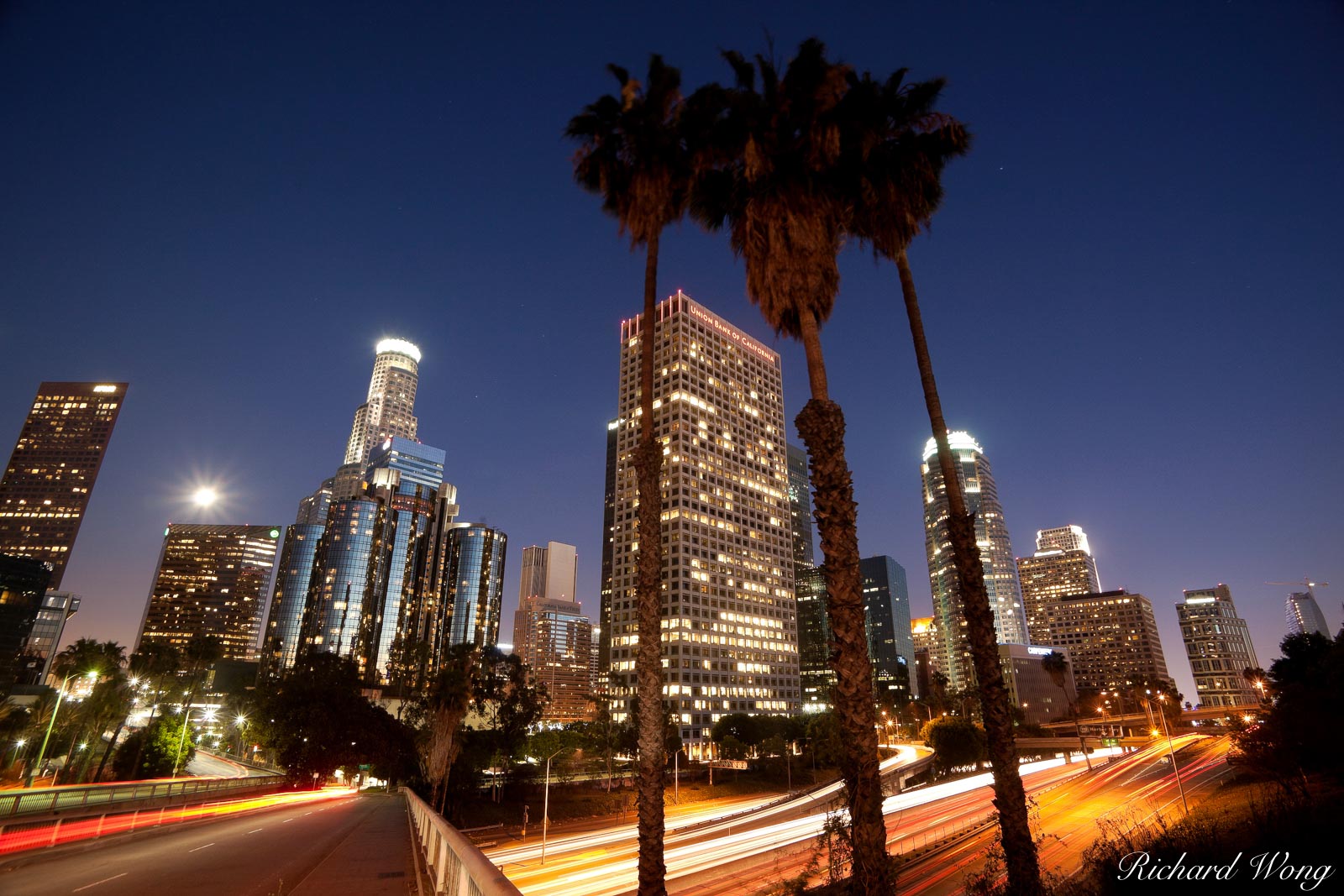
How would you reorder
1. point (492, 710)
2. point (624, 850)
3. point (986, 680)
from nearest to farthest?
1. point (986, 680)
2. point (624, 850)
3. point (492, 710)

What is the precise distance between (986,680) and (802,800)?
180ft

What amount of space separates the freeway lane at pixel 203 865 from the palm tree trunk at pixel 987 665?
1302cm

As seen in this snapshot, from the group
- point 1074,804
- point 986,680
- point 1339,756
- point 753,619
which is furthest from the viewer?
point 753,619

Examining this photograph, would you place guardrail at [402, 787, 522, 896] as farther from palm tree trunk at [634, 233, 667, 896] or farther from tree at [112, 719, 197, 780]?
tree at [112, 719, 197, 780]

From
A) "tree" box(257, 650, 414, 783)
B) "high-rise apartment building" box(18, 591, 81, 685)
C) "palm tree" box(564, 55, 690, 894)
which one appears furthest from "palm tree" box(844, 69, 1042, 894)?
"high-rise apartment building" box(18, 591, 81, 685)

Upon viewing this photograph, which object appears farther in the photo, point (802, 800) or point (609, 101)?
point (802, 800)

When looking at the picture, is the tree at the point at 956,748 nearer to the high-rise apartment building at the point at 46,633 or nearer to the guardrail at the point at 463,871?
the guardrail at the point at 463,871

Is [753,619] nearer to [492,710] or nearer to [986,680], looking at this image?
[492,710]

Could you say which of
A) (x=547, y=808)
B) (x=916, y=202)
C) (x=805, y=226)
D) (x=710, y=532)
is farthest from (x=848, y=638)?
(x=710, y=532)

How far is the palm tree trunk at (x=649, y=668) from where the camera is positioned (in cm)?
1279

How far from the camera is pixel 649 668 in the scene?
14430 mm

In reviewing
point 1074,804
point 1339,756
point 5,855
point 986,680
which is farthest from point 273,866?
point 1074,804

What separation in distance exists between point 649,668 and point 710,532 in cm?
13842

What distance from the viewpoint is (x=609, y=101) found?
697 inches
